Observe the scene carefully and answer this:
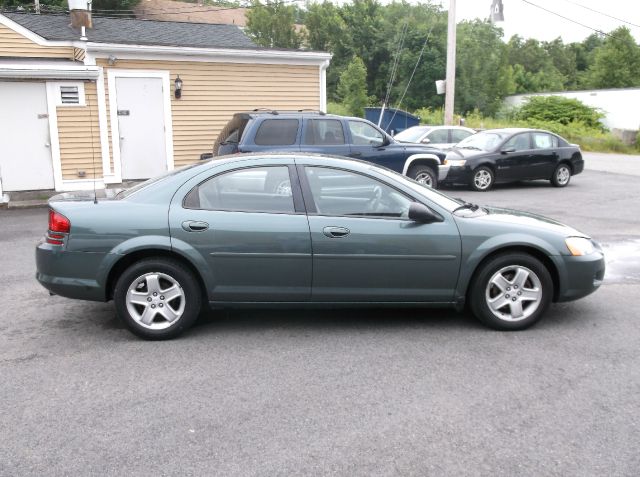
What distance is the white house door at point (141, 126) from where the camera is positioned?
47.3 feet

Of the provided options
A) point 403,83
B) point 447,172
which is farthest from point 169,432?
point 403,83

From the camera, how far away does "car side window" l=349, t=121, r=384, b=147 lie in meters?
12.3

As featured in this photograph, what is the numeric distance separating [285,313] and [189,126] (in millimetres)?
10288

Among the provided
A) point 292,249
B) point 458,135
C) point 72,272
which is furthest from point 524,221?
point 458,135

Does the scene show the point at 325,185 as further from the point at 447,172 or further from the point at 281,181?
the point at 447,172

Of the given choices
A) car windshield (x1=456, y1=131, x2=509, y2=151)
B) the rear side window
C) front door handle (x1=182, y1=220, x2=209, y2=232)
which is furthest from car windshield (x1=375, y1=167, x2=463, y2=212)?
car windshield (x1=456, y1=131, x2=509, y2=151)

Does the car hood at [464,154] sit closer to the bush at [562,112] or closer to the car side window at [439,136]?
the car side window at [439,136]

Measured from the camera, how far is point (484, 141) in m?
16.0

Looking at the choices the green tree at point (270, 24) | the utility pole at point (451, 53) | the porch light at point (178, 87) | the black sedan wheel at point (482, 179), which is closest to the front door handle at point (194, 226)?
the porch light at point (178, 87)

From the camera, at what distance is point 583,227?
34.7 feet

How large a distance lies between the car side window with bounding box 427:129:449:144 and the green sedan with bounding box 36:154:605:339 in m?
12.7

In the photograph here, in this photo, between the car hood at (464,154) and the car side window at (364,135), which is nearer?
the car side window at (364,135)

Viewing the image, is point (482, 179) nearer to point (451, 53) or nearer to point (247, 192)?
point (451, 53)

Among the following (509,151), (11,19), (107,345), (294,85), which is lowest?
(107,345)
